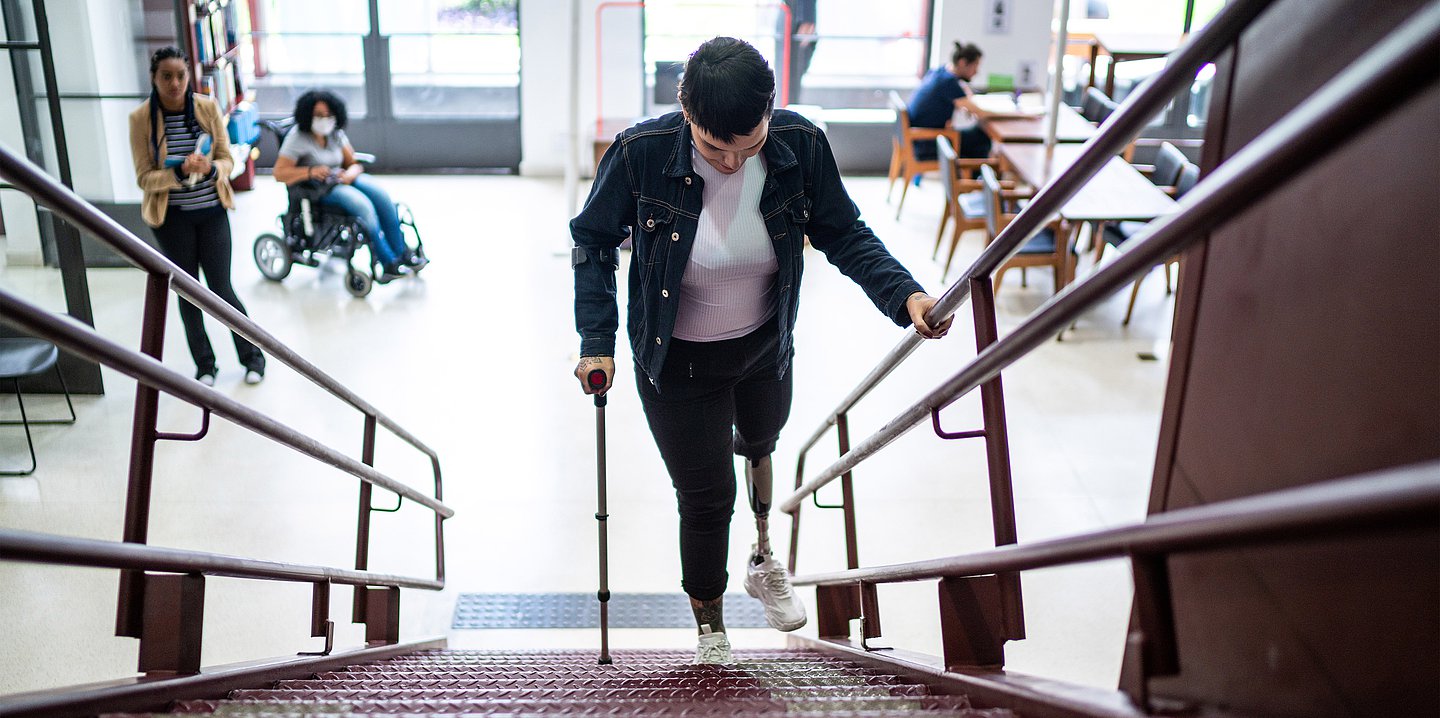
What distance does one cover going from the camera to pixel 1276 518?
90 cm

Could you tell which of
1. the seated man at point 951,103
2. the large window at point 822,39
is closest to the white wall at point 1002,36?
the large window at point 822,39

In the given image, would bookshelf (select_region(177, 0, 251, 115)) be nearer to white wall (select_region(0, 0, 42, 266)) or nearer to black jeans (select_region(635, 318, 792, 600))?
white wall (select_region(0, 0, 42, 266))

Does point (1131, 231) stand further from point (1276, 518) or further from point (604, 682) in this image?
point (1276, 518)

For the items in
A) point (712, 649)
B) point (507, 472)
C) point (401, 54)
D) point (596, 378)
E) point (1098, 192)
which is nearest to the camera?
point (596, 378)

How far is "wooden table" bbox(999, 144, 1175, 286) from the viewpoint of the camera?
240 inches

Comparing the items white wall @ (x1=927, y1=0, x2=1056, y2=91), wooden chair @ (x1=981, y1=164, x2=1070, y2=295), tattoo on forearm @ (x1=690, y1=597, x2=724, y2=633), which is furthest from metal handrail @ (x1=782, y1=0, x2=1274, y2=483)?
white wall @ (x1=927, y1=0, x2=1056, y2=91)

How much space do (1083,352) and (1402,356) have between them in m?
5.62

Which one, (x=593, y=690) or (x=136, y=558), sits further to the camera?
(x=593, y=690)

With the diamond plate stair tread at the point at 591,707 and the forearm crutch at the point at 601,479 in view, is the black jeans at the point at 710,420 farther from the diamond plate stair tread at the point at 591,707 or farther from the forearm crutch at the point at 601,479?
the diamond plate stair tread at the point at 591,707

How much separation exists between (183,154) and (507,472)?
204 centimetres

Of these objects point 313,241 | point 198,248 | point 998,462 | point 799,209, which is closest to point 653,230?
point 799,209

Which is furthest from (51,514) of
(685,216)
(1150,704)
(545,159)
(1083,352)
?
(545,159)

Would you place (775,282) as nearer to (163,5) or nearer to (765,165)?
(765,165)

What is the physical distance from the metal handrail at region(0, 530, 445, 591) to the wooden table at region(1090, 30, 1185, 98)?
312 inches
